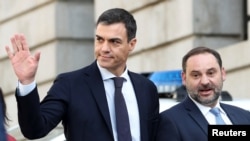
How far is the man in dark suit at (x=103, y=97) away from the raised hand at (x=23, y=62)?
0.86 feet

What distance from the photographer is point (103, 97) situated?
6.42m

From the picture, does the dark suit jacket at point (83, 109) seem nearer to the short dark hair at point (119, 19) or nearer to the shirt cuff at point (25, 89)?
the shirt cuff at point (25, 89)

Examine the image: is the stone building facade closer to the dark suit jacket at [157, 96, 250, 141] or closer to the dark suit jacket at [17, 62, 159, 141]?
the dark suit jacket at [157, 96, 250, 141]

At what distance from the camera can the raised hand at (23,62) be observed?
5.93m

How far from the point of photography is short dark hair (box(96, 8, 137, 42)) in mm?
6410

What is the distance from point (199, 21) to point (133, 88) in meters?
8.87

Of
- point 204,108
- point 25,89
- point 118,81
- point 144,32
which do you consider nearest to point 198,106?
point 204,108

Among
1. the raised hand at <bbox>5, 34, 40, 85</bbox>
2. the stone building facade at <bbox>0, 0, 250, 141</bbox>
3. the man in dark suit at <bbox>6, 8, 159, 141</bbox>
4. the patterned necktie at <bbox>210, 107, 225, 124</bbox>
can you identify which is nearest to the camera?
the raised hand at <bbox>5, 34, 40, 85</bbox>

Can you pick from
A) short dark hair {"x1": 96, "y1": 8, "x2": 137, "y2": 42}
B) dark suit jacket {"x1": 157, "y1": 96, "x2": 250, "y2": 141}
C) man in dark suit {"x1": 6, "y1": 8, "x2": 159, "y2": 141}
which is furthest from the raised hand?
dark suit jacket {"x1": 157, "y1": 96, "x2": 250, "y2": 141}

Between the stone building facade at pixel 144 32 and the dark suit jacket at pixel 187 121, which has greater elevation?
the dark suit jacket at pixel 187 121

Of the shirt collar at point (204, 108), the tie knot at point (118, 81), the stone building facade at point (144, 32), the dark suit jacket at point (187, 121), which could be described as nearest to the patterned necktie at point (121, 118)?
the tie knot at point (118, 81)

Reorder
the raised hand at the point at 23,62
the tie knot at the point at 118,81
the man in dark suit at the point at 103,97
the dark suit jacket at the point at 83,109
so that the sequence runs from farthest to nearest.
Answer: the tie knot at the point at 118,81 → the man in dark suit at the point at 103,97 → the dark suit jacket at the point at 83,109 → the raised hand at the point at 23,62

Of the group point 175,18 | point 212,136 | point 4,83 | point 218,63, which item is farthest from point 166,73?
point 4,83

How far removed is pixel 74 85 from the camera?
21.1ft
